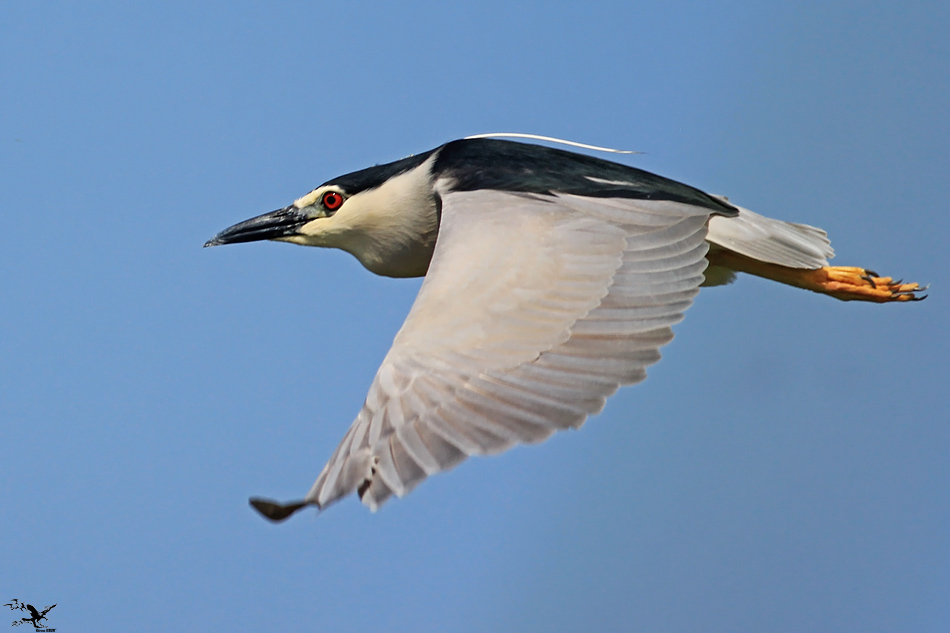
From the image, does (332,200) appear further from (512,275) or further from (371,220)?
(512,275)

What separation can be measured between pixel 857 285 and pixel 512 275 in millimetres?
1735

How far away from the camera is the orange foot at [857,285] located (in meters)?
3.88

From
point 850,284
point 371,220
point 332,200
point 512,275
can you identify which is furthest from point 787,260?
point 332,200

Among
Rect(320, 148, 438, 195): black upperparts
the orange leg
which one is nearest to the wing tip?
Rect(320, 148, 438, 195): black upperparts

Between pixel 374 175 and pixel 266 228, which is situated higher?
pixel 374 175

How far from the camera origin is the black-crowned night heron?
2.36 m

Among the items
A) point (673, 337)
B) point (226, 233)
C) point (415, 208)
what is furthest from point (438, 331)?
point (226, 233)

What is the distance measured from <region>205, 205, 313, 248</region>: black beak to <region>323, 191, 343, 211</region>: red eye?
0.45ft

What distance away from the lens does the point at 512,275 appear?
2.85 meters

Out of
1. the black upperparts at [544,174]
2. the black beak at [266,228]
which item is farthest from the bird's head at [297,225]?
the black upperparts at [544,174]

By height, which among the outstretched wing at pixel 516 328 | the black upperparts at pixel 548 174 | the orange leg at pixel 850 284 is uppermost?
A: the black upperparts at pixel 548 174

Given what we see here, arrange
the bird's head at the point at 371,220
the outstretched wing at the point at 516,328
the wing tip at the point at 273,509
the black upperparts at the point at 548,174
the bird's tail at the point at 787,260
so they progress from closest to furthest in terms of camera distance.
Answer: the wing tip at the point at 273,509 < the outstretched wing at the point at 516,328 < the black upperparts at the point at 548,174 < the bird's tail at the point at 787,260 < the bird's head at the point at 371,220

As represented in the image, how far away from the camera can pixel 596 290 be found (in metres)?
2.83

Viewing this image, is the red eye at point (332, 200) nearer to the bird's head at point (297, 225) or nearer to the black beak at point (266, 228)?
the bird's head at point (297, 225)
